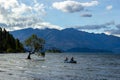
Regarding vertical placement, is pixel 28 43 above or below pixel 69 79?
above

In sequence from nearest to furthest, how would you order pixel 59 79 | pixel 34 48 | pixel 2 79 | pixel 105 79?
pixel 2 79 → pixel 59 79 → pixel 105 79 → pixel 34 48

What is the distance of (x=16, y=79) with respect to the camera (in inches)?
2373

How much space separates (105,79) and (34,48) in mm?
72893

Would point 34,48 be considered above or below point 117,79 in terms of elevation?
above

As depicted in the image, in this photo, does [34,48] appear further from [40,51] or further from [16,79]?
[16,79]

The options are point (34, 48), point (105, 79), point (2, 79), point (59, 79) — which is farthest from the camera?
point (34, 48)

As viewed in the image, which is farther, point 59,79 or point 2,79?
point 59,79

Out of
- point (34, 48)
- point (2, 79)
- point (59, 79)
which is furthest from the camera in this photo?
point (34, 48)

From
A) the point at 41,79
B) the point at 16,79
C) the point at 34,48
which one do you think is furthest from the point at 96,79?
the point at 34,48

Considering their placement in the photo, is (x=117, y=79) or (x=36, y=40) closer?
(x=117, y=79)

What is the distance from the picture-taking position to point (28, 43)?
13938cm

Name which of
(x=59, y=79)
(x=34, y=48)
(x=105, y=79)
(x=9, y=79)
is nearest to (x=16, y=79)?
(x=9, y=79)

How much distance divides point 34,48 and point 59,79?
247 ft

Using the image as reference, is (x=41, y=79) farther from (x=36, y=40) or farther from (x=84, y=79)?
(x=36, y=40)
